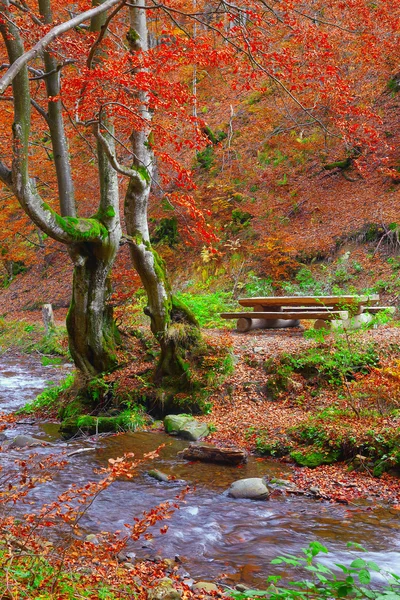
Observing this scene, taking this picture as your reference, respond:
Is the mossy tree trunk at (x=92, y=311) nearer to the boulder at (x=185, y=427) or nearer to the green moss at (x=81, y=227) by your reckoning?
the green moss at (x=81, y=227)

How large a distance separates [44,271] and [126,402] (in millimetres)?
16982

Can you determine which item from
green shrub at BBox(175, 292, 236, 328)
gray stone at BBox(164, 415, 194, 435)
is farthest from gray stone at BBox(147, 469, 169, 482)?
green shrub at BBox(175, 292, 236, 328)

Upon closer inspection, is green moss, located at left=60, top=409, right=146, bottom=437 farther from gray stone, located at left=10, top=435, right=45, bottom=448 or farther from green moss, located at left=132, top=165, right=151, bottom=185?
green moss, located at left=132, top=165, right=151, bottom=185

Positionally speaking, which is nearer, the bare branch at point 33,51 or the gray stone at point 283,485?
the bare branch at point 33,51

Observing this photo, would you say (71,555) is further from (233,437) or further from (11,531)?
(233,437)

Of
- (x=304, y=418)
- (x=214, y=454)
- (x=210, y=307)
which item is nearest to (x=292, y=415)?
(x=304, y=418)

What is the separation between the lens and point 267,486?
6199 millimetres

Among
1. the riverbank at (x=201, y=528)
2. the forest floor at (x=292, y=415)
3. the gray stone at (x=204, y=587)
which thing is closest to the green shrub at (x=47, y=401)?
the riverbank at (x=201, y=528)

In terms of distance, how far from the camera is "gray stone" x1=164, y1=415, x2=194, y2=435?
838cm

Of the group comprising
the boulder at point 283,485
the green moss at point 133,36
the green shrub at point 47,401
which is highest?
the green moss at point 133,36

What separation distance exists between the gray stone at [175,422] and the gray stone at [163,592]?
15.3 ft

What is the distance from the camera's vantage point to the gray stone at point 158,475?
21.6 ft

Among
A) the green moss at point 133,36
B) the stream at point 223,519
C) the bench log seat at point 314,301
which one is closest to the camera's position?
the stream at point 223,519

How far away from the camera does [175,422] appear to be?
849 centimetres
